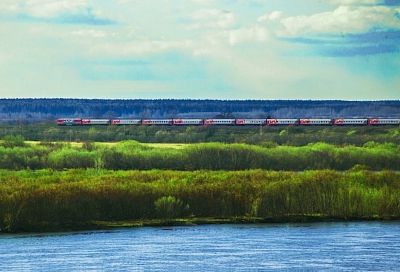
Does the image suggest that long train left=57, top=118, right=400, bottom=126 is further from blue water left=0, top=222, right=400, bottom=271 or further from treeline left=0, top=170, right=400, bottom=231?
blue water left=0, top=222, right=400, bottom=271

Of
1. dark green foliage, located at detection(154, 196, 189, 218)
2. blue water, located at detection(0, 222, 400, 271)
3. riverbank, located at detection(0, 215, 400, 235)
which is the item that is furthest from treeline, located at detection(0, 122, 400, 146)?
blue water, located at detection(0, 222, 400, 271)

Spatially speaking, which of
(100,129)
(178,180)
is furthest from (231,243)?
(100,129)

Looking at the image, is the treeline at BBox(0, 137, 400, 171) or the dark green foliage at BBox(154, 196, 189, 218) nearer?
the dark green foliage at BBox(154, 196, 189, 218)

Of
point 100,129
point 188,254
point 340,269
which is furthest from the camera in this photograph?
point 100,129

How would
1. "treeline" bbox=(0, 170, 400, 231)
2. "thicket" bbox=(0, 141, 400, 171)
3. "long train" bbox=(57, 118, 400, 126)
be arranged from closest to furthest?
"treeline" bbox=(0, 170, 400, 231), "thicket" bbox=(0, 141, 400, 171), "long train" bbox=(57, 118, 400, 126)

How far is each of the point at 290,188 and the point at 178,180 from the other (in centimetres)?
729

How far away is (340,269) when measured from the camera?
49.7m

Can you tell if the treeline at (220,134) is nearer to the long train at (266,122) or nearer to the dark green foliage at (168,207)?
the long train at (266,122)

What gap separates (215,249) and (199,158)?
53.3m

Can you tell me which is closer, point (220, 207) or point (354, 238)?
point (354, 238)

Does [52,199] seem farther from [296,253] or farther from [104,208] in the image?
[296,253]

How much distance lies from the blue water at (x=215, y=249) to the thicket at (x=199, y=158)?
4198 cm

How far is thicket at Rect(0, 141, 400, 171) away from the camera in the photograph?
344 ft

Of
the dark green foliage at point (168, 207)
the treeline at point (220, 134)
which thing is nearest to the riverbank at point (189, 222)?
the dark green foliage at point (168, 207)
